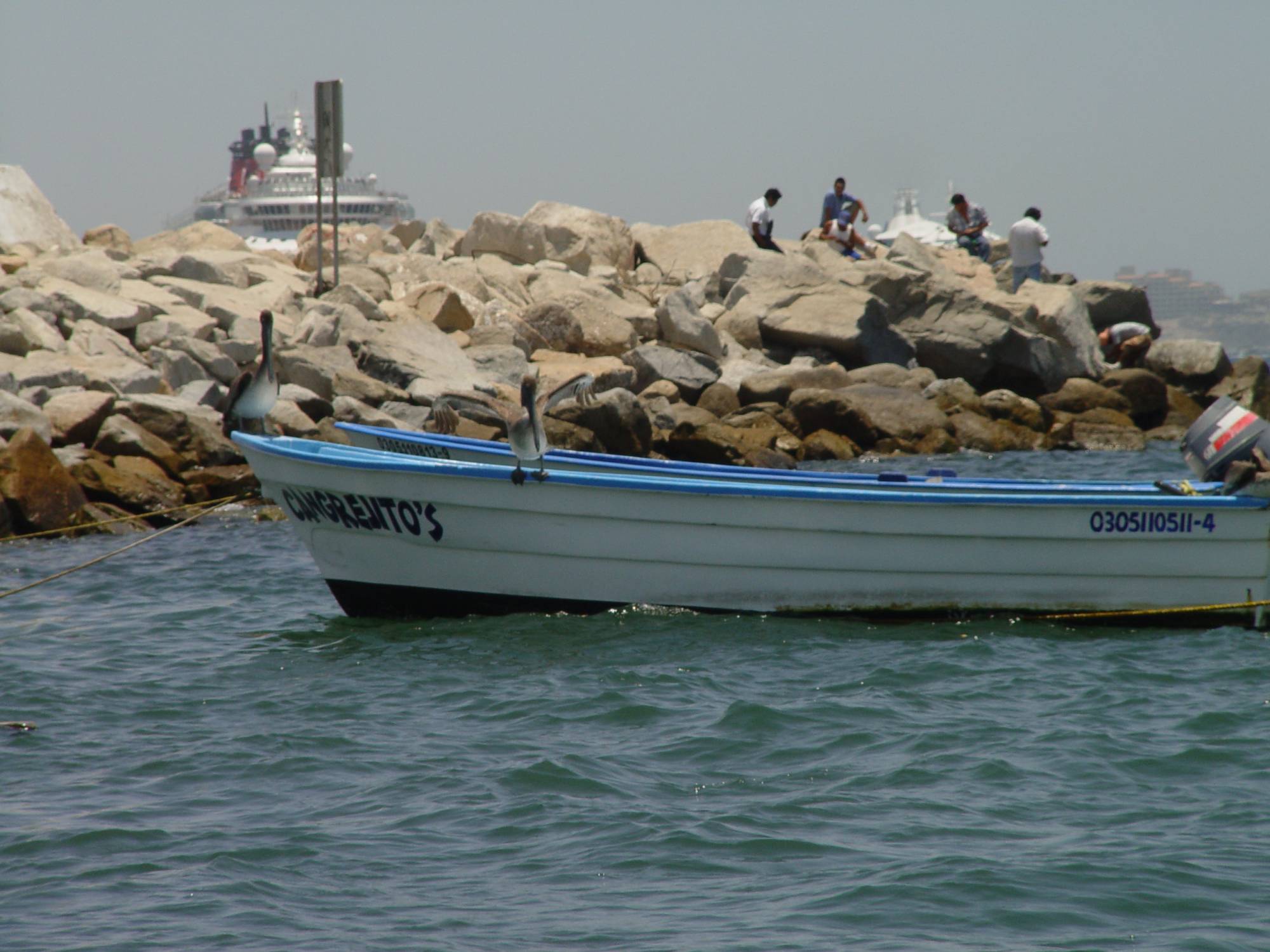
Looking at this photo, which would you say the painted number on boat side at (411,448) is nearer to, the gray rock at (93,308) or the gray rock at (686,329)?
the gray rock at (93,308)

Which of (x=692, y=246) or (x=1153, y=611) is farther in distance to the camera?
(x=692, y=246)

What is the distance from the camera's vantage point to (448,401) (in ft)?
31.5

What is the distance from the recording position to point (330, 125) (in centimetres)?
1956

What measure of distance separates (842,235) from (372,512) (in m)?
18.5

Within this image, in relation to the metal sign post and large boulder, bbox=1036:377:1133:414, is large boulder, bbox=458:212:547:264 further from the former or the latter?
large boulder, bbox=1036:377:1133:414

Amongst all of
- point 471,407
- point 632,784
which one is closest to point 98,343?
point 471,407

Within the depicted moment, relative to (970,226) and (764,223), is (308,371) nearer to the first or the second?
(764,223)

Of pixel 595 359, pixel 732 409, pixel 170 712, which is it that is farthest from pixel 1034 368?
pixel 170 712

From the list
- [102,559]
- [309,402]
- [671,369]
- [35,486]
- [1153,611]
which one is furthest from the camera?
[671,369]

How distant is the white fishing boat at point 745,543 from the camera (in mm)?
9156

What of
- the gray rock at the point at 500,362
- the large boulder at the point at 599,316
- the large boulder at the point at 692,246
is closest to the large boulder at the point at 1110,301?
the large boulder at the point at 692,246

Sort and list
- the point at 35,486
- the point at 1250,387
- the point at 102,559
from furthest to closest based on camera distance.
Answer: the point at 1250,387 < the point at 35,486 < the point at 102,559

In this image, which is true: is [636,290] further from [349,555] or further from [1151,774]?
[1151,774]

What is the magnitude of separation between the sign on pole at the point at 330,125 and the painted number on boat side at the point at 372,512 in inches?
439
